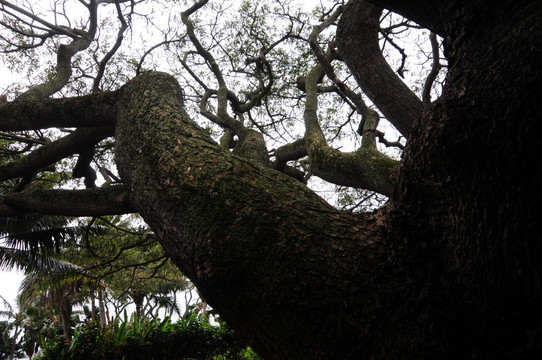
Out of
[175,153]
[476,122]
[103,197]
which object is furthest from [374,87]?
[103,197]

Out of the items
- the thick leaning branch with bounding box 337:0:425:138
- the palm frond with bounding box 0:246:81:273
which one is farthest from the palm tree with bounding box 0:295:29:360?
the thick leaning branch with bounding box 337:0:425:138

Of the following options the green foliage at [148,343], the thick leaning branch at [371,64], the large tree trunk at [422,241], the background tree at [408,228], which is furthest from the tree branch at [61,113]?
the green foliage at [148,343]

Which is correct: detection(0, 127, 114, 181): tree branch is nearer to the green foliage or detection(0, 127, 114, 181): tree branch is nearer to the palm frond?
the green foliage

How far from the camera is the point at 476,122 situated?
115cm

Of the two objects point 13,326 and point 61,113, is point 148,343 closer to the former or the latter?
point 61,113

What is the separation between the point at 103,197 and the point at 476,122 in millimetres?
3536

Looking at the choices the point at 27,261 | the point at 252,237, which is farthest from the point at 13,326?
the point at 252,237

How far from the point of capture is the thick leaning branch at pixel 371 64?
3.24 m

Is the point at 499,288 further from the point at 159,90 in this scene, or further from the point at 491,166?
the point at 159,90

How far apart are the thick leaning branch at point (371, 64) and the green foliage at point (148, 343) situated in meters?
6.03

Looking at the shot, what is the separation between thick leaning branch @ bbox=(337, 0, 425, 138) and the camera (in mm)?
3242

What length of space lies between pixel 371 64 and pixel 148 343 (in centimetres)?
632

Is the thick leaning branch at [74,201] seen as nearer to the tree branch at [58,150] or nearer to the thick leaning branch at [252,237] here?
the tree branch at [58,150]

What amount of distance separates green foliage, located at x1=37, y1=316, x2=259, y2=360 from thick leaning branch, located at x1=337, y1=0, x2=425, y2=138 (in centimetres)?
603
